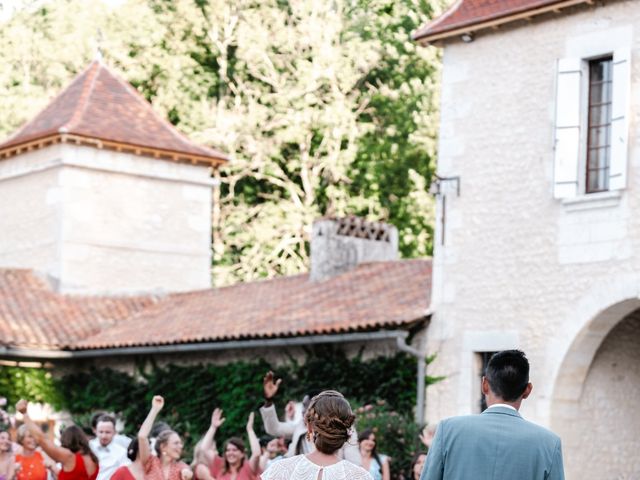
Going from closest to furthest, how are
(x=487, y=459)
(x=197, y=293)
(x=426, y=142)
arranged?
1. (x=487, y=459)
2. (x=197, y=293)
3. (x=426, y=142)

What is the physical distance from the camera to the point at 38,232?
29.8 meters

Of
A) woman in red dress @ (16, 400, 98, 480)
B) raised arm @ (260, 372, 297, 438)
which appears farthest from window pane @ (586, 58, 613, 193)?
woman in red dress @ (16, 400, 98, 480)

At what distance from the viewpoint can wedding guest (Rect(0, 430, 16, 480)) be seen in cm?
1314

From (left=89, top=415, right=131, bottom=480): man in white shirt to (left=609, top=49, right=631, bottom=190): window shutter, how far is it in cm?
724

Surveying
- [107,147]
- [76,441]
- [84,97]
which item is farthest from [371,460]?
[84,97]

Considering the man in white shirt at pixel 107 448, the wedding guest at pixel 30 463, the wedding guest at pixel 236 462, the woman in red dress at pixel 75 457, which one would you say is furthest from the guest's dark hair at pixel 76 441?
the wedding guest at pixel 30 463

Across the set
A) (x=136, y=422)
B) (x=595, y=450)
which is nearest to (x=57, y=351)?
(x=136, y=422)

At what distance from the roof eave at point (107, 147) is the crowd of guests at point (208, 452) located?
15381mm

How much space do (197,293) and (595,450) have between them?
1106cm

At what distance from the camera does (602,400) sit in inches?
712

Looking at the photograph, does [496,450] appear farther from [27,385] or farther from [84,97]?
[84,97]

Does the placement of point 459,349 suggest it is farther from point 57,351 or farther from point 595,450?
point 57,351

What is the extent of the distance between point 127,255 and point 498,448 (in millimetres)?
24353

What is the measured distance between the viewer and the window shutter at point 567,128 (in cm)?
1747
